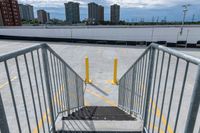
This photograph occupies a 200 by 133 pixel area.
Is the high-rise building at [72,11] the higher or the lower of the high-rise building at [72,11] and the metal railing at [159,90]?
the higher

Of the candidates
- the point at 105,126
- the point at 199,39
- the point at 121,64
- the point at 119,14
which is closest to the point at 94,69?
the point at 121,64

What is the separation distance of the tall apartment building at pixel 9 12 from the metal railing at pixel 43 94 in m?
65.3

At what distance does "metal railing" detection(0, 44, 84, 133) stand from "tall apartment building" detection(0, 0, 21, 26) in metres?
65.3

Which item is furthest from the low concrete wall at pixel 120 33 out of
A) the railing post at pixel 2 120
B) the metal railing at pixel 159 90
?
the railing post at pixel 2 120

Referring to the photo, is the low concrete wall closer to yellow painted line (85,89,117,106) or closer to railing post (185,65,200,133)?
yellow painted line (85,89,117,106)

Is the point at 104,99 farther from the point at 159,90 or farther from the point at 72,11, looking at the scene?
the point at 72,11

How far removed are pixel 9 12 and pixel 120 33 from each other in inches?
2480

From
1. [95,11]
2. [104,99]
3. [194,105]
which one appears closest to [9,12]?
[95,11]

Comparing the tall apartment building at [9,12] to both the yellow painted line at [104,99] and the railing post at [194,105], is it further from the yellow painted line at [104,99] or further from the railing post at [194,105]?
the railing post at [194,105]

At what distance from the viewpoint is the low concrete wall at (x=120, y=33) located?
17828 mm

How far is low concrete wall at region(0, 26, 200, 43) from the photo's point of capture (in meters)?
17.8

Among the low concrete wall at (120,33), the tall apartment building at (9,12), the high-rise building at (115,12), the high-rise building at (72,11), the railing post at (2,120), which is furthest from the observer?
the tall apartment building at (9,12)

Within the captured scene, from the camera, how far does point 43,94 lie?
2227 mm

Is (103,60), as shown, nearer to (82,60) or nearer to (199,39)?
(82,60)
